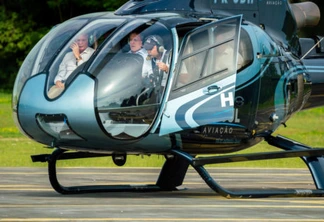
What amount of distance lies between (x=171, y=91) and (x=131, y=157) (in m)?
10.6

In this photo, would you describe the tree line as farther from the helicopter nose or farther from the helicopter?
the helicopter nose

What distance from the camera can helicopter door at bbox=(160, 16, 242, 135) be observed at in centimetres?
1248

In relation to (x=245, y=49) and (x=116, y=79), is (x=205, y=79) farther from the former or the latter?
(x=116, y=79)

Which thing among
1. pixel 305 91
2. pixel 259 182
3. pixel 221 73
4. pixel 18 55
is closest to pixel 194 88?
pixel 221 73

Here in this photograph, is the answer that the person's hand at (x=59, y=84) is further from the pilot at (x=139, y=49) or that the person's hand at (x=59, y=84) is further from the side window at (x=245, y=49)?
the side window at (x=245, y=49)

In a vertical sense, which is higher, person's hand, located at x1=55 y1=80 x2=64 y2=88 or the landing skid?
person's hand, located at x1=55 y1=80 x2=64 y2=88

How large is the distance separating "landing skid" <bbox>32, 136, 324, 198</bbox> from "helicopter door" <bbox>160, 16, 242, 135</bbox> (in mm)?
478

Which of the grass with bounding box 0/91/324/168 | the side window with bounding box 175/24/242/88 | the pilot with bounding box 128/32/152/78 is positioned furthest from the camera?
the grass with bounding box 0/91/324/168

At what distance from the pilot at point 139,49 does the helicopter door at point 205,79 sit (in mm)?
353

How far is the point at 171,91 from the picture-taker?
489 inches

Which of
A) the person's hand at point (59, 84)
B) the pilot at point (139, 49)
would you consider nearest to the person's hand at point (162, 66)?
the pilot at point (139, 49)

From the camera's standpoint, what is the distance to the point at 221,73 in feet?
41.7

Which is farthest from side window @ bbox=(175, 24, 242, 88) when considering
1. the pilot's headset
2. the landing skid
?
the landing skid

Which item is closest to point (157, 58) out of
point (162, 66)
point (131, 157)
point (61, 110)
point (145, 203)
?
point (162, 66)
